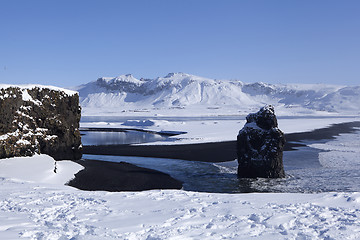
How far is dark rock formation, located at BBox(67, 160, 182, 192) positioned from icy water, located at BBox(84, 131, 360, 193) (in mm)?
1247

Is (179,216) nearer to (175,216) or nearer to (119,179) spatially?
(175,216)

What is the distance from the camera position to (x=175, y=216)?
370 inches

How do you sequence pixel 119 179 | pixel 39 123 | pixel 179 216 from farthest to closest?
pixel 39 123 < pixel 119 179 < pixel 179 216

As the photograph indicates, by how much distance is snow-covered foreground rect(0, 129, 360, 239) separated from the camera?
26.3 feet

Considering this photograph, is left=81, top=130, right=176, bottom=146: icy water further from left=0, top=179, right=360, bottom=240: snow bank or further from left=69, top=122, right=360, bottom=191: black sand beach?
left=0, top=179, right=360, bottom=240: snow bank

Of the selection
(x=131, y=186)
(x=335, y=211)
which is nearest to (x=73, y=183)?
(x=131, y=186)

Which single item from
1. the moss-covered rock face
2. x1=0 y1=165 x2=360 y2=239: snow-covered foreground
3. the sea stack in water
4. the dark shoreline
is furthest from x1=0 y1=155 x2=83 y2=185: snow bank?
the dark shoreline

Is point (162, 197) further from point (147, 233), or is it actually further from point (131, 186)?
point (131, 186)

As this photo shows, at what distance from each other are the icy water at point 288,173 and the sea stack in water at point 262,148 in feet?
2.75

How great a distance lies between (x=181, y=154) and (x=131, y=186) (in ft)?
45.4

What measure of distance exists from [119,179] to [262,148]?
30.1 feet

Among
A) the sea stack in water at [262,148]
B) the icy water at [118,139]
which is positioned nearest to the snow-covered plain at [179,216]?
the sea stack in water at [262,148]

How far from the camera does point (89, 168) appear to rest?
21.8m

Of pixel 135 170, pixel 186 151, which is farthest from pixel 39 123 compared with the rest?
pixel 186 151
